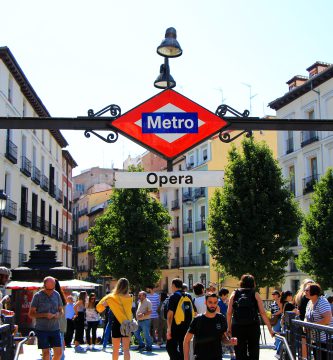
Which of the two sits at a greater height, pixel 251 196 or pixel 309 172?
pixel 309 172

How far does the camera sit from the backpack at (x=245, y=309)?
8.55 meters

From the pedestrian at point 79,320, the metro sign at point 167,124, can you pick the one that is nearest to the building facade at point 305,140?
the pedestrian at point 79,320

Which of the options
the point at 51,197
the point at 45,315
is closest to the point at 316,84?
the point at 51,197

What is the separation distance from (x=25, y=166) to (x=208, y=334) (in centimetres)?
3413

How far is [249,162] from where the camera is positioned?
102ft

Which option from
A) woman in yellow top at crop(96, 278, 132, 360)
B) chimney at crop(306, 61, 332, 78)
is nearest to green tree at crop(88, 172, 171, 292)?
chimney at crop(306, 61, 332, 78)

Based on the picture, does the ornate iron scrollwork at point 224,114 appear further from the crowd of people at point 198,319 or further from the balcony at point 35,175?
the balcony at point 35,175

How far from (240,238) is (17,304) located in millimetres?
13602

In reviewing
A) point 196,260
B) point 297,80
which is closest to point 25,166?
point 297,80

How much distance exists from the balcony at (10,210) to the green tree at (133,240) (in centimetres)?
541

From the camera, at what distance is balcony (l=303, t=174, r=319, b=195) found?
38.2 meters

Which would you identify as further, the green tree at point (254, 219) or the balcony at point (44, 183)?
the balcony at point (44, 183)

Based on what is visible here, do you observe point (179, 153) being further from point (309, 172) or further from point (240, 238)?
point (309, 172)

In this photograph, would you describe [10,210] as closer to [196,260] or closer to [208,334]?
[196,260]
